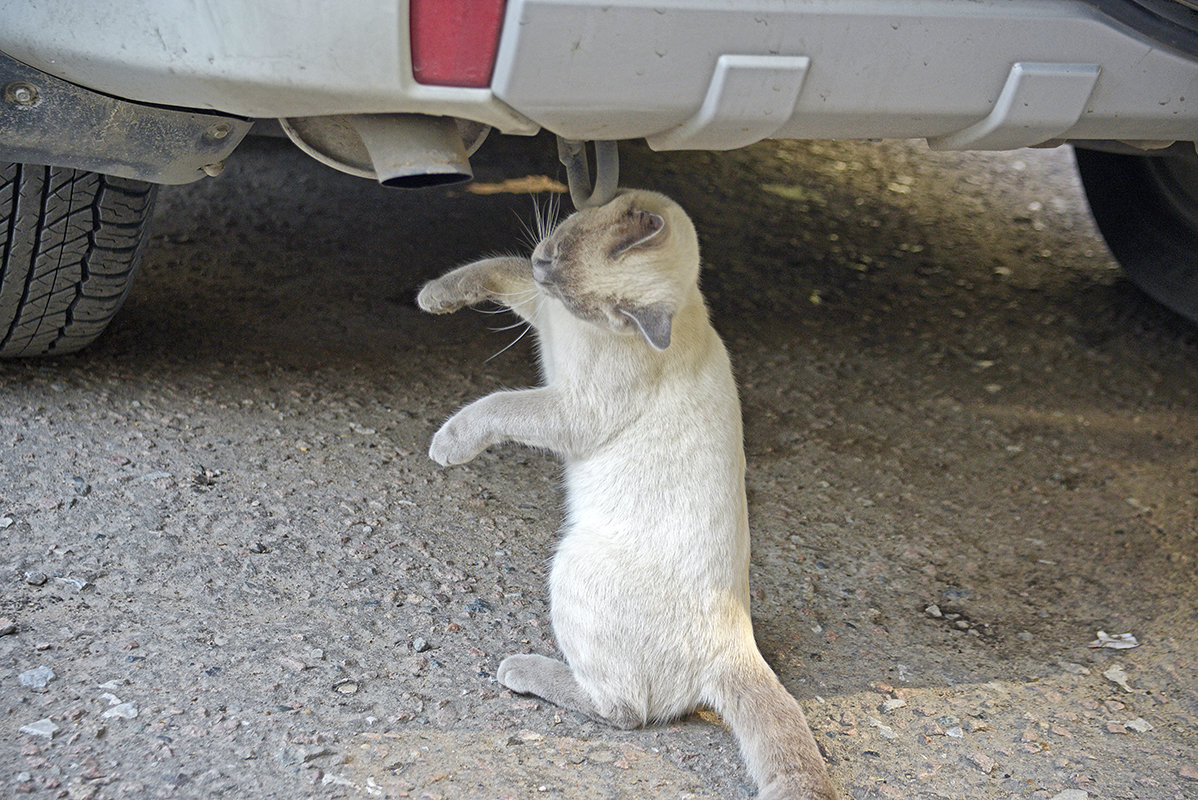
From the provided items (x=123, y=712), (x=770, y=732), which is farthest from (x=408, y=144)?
(x=770, y=732)

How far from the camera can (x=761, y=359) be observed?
3574 millimetres

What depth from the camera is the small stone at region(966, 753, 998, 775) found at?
210cm

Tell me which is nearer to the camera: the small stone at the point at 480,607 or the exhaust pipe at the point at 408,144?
the exhaust pipe at the point at 408,144

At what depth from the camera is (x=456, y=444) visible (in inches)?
90.9

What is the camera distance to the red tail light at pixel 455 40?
1.65m

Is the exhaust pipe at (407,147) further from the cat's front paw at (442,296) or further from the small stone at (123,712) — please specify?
the small stone at (123,712)

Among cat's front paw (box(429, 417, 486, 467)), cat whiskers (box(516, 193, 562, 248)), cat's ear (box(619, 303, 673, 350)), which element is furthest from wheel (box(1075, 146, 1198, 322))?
cat's front paw (box(429, 417, 486, 467))

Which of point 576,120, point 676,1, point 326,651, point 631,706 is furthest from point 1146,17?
point 326,651

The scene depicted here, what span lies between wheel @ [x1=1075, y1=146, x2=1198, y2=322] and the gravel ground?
261mm

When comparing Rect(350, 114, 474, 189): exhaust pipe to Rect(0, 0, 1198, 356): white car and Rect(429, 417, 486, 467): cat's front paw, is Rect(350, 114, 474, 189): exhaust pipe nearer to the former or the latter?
Rect(0, 0, 1198, 356): white car

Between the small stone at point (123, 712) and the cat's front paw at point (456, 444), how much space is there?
776mm

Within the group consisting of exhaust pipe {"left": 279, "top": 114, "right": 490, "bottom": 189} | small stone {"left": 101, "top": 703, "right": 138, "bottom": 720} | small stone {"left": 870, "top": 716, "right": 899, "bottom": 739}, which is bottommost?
small stone {"left": 870, "top": 716, "right": 899, "bottom": 739}

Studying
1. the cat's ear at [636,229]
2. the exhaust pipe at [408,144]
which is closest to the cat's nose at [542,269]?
the cat's ear at [636,229]

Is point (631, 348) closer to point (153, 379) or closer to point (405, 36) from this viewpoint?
point (405, 36)
